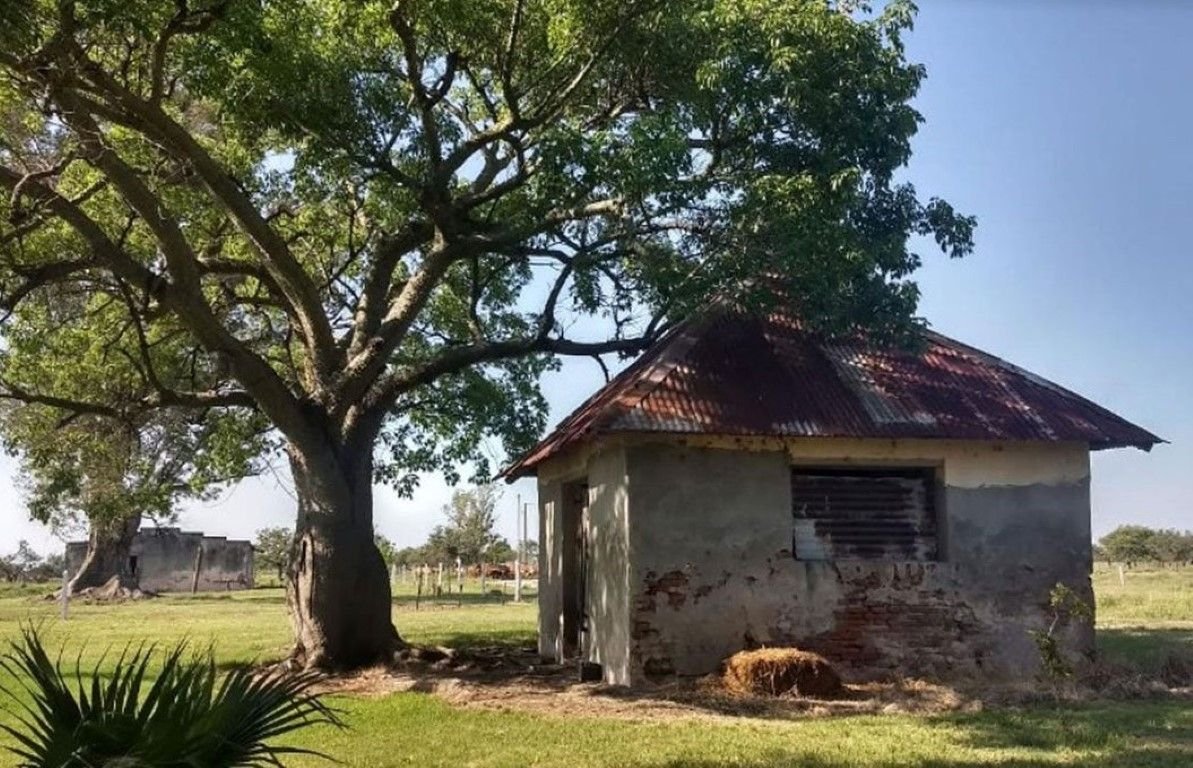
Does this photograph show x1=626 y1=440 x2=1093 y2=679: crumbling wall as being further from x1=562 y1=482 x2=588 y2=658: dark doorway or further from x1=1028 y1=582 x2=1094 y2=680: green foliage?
x1=562 y1=482 x2=588 y2=658: dark doorway

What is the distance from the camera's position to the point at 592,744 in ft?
31.7

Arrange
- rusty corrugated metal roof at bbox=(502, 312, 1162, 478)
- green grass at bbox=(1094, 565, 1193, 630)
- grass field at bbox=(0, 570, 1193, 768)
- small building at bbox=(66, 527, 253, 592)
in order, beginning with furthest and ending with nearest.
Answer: small building at bbox=(66, 527, 253, 592) < green grass at bbox=(1094, 565, 1193, 630) < rusty corrugated metal roof at bbox=(502, 312, 1162, 478) < grass field at bbox=(0, 570, 1193, 768)

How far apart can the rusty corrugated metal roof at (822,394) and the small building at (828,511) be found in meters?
0.03

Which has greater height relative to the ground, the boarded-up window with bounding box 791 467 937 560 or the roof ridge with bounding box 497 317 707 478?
the roof ridge with bounding box 497 317 707 478

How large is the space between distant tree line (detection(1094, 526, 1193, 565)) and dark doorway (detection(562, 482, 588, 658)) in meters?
61.1

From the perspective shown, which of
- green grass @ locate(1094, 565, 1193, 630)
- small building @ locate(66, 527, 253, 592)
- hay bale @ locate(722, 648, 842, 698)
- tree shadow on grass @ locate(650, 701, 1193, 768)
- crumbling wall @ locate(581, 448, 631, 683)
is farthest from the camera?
small building @ locate(66, 527, 253, 592)

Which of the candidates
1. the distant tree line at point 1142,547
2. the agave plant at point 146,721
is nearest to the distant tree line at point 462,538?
the distant tree line at point 1142,547

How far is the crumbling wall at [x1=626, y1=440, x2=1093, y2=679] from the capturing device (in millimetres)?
13734

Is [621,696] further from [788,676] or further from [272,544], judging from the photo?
[272,544]

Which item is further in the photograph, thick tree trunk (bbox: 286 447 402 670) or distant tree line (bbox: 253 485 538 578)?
distant tree line (bbox: 253 485 538 578)

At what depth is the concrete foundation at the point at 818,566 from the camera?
1373cm

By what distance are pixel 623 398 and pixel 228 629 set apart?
15159 mm

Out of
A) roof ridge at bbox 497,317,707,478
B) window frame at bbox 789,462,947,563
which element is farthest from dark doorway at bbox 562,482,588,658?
window frame at bbox 789,462,947,563

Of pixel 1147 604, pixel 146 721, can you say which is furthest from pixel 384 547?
pixel 146 721
